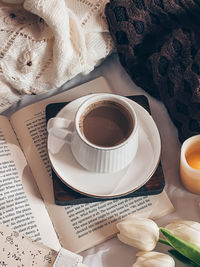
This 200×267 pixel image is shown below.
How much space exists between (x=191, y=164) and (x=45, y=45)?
0.35 m

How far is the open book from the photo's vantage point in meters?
0.67

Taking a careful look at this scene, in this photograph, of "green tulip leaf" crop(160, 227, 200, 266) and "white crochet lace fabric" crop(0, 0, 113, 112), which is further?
"white crochet lace fabric" crop(0, 0, 113, 112)

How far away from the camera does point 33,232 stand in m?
0.67

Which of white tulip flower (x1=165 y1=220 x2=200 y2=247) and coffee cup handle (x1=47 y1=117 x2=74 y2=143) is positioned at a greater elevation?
coffee cup handle (x1=47 y1=117 x2=74 y2=143)

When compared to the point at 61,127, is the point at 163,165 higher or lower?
lower

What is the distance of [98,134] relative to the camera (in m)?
0.64

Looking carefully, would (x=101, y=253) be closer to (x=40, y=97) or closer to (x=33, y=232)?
(x=33, y=232)

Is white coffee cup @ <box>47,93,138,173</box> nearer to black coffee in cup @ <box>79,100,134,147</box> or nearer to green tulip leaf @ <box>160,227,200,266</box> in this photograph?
black coffee in cup @ <box>79,100,134,147</box>

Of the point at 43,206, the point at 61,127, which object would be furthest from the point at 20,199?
the point at 61,127

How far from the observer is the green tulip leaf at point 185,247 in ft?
1.90

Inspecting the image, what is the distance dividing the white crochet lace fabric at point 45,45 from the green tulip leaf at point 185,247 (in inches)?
13.9

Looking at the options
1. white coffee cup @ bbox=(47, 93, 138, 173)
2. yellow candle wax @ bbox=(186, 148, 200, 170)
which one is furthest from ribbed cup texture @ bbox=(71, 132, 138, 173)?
yellow candle wax @ bbox=(186, 148, 200, 170)

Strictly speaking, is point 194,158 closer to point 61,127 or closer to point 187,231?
point 187,231

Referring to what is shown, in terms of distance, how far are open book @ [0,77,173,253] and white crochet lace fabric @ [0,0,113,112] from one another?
9cm
